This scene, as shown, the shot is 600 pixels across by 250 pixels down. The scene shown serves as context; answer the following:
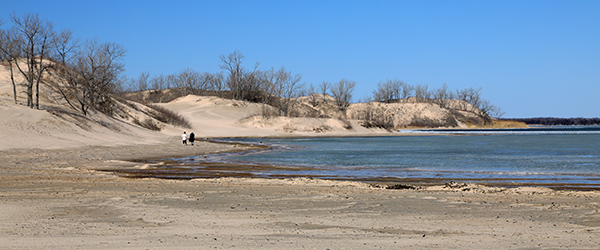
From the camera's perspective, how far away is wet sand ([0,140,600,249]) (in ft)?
27.5

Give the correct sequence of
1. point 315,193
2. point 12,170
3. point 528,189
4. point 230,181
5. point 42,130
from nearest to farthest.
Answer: point 315,193 → point 528,189 → point 230,181 → point 12,170 → point 42,130

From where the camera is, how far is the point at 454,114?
197 metres

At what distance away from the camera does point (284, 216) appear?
11.0m

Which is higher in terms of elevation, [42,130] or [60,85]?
[60,85]

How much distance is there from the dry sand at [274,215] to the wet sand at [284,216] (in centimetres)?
2

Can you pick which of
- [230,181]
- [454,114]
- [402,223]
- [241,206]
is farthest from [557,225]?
[454,114]

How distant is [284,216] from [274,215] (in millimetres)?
221

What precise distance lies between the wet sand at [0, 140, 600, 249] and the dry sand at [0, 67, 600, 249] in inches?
0.7

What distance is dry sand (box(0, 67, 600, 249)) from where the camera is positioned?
331 inches

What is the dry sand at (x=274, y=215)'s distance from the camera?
331 inches

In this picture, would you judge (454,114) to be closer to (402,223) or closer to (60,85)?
(60,85)

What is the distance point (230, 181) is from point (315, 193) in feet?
15.3

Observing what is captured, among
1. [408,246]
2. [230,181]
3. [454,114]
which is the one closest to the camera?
[408,246]

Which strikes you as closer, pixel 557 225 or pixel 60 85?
pixel 557 225
